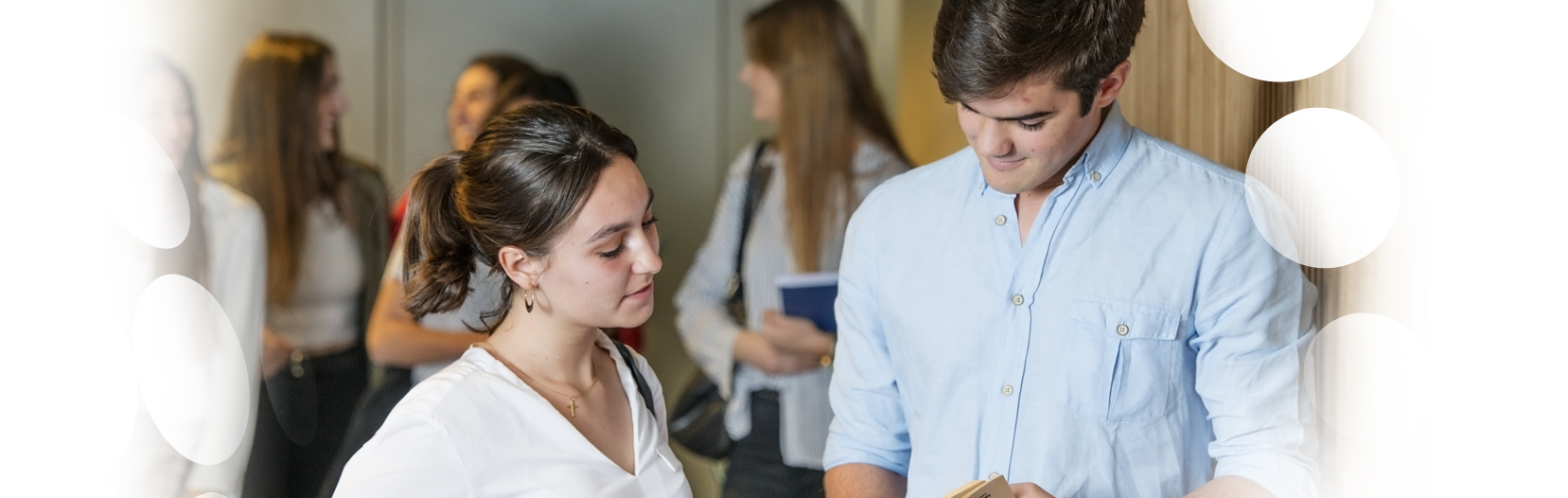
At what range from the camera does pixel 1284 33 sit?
1.25 meters

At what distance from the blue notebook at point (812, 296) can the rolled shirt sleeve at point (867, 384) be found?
852 mm

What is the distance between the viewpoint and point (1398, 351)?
42.1 inches

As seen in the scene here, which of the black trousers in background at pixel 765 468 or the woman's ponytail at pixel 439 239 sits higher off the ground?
the woman's ponytail at pixel 439 239

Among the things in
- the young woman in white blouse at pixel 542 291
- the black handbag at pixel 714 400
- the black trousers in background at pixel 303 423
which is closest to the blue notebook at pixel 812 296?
the black handbag at pixel 714 400

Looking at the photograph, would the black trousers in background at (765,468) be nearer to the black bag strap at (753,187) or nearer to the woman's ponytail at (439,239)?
the black bag strap at (753,187)

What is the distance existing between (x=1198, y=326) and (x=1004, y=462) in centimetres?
28

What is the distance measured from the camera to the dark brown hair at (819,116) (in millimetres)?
2598

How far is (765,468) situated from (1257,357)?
1.52 metres

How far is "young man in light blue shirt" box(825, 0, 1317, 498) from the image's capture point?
4.04 feet

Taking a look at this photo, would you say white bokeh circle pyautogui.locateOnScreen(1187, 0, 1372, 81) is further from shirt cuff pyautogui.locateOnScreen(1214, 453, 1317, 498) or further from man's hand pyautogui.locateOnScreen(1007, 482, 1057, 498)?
man's hand pyautogui.locateOnScreen(1007, 482, 1057, 498)

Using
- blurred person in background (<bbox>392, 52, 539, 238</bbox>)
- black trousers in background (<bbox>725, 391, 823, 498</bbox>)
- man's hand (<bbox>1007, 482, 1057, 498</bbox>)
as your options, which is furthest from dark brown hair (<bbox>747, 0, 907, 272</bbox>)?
man's hand (<bbox>1007, 482, 1057, 498</bbox>)

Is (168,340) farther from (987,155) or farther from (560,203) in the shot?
(987,155)

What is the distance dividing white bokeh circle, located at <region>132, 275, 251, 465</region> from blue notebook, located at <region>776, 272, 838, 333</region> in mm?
1231

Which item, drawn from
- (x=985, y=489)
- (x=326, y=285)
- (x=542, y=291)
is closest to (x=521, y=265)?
(x=542, y=291)
